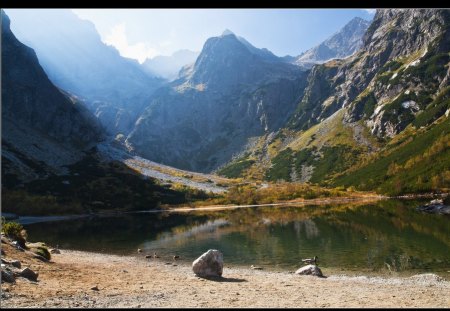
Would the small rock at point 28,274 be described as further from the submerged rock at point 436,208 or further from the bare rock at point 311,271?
the submerged rock at point 436,208

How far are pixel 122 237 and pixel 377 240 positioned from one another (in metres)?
54.6

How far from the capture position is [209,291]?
25.9 m

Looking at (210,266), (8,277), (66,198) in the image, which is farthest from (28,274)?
(66,198)

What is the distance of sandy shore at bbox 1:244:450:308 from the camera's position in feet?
66.8

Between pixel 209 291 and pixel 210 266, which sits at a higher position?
pixel 210 266

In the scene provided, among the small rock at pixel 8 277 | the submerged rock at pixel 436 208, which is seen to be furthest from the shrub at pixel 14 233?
the submerged rock at pixel 436 208

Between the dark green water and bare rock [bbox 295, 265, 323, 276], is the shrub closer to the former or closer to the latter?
the dark green water

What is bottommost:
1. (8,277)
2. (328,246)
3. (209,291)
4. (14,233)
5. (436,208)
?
(209,291)

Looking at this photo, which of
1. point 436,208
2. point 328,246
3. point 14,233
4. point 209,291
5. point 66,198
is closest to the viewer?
point 209,291

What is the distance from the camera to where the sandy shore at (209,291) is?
2038 centimetres

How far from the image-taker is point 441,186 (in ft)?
552

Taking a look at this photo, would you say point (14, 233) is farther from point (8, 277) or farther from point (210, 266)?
point (210, 266)
